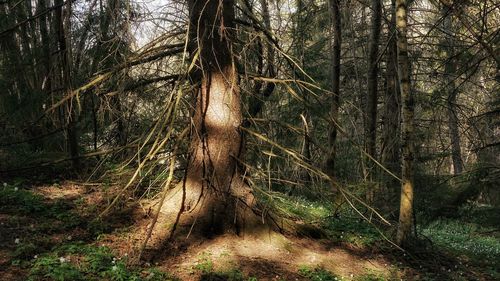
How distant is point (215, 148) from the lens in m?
6.65

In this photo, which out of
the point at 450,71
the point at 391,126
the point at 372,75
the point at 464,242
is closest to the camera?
the point at 450,71

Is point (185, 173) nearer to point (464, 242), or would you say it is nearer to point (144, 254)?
point (144, 254)

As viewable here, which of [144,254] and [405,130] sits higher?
[405,130]

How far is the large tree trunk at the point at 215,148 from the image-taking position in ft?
21.6

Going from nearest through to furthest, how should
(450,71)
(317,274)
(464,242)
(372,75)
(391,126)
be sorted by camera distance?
1. (317,274)
2. (450,71)
3. (391,126)
4. (372,75)
5. (464,242)

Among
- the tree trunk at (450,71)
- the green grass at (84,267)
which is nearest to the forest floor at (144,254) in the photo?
the green grass at (84,267)

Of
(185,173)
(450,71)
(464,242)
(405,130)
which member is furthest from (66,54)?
(464,242)

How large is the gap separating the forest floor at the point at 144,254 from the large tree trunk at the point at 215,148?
0.35m

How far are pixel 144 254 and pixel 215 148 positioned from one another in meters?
1.74

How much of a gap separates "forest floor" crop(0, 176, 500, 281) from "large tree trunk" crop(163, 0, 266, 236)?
355 millimetres

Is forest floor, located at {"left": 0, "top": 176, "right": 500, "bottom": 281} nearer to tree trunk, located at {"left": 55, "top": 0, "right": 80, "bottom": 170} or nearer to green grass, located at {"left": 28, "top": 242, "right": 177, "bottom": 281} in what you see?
green grass, located at {"left": 28, "top": 242, "right": 177, "bottom": 281}

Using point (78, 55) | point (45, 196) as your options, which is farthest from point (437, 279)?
point (78, 55)

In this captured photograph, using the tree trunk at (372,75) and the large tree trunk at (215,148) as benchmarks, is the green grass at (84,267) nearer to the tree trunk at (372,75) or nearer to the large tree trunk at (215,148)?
the large tree trunk at (215,148)

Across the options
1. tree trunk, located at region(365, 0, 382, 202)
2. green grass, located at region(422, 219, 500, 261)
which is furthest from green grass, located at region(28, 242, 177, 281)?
tree trunk, located at region(365, 0, 382, 202)
